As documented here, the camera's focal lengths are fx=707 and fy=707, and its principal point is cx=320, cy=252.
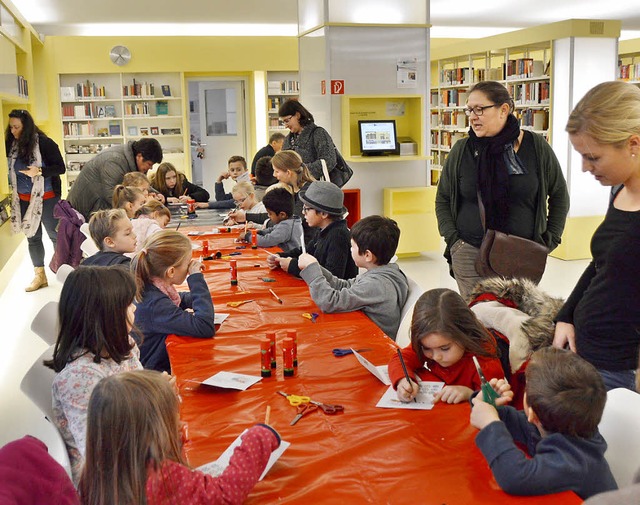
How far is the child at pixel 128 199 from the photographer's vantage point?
515 centimetres

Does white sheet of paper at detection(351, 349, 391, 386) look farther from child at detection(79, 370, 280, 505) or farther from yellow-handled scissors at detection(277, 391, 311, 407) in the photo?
child at detection(79, 370, 280, 505)

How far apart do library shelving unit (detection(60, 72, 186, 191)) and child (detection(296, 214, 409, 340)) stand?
9.79 meters

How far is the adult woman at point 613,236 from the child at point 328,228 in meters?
1.89

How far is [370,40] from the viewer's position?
24.1 ft

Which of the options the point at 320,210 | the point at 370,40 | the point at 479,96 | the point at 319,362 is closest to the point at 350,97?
the point at 370,40

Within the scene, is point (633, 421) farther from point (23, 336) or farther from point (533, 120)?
point (533, 120)

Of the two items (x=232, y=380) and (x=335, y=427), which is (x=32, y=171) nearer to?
(x=232, y=380)

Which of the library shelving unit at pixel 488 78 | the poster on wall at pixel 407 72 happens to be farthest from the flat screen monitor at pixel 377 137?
the library shelving unit at pixel 488 78

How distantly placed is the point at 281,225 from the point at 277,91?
840 centimetres

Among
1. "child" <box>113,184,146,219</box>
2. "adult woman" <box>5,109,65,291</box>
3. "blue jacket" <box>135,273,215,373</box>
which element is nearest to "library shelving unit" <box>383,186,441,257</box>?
"child" <box>113,184,146,219</box>

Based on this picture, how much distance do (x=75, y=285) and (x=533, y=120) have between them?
24.3ft

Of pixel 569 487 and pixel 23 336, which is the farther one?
A: pixel 23 336

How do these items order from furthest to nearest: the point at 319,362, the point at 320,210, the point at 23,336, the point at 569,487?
the point at 23,336, the point at 320,210, the point at 319,362, the point at 569,487

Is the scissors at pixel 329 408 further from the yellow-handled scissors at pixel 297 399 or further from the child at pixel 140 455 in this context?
the child at pixel 140 455
